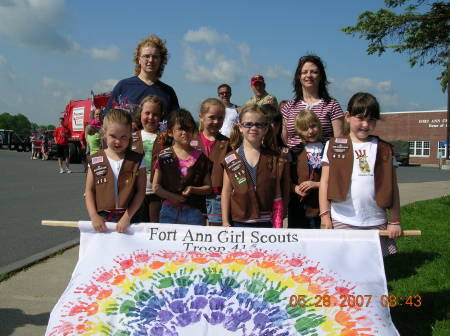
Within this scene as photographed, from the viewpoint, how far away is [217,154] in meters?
3.84

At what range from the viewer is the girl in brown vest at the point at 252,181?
342 cm

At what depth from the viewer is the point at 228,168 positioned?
11.4 feet

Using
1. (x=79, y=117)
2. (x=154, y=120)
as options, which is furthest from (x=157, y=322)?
(x=79, y=117)

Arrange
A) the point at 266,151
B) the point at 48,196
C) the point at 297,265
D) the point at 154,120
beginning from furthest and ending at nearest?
the point at 48,196
the point at 154,120
the point at 266,151
the point at 297,265

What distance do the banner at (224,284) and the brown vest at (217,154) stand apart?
54 cm

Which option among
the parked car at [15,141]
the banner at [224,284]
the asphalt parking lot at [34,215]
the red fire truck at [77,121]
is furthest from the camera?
the parked car at [15,141]

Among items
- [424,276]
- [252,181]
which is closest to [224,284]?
[252,181]

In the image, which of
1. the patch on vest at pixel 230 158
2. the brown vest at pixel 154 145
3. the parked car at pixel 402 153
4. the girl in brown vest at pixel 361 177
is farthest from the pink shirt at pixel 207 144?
the parked car at pixel 402 153

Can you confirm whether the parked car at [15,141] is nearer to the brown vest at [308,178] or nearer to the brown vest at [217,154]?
the brown vest at [217,154]

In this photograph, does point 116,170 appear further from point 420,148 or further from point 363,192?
point 420,148

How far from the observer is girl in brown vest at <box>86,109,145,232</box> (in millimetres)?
3412

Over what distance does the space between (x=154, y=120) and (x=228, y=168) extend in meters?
0.99

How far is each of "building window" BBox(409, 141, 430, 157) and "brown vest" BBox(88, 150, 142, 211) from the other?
57166mm

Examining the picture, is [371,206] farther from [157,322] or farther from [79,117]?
[79,117]
